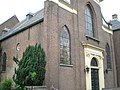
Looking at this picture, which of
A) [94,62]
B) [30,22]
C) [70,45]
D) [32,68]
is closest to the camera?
[32,68]

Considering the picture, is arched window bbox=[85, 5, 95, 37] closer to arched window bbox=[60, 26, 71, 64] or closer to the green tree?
arched window bbox=[60, 26, 71, 64]

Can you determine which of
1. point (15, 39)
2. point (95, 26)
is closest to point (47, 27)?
point (15, 39)

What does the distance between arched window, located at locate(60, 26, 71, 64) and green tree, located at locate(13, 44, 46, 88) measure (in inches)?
74.2

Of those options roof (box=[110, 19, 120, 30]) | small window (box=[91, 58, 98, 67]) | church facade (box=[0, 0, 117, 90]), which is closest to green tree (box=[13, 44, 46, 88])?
church facade (box=[0, 0, 117, 90])

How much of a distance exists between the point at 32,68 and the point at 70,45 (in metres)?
4.15

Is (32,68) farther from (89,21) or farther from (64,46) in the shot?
(89,21)

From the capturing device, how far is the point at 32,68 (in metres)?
12.6

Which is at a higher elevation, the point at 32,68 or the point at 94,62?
the point at 94,62

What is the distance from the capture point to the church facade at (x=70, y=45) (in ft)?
44.1

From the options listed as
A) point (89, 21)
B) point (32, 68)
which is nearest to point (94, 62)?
point (89, 21)

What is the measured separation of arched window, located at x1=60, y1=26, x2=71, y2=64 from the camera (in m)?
14.4

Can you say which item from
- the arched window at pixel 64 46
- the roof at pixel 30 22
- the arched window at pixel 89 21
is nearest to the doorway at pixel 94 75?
the arched window at pixel 89 21

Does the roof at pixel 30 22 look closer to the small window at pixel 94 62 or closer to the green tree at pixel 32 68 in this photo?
the green tree at pixel 32 68

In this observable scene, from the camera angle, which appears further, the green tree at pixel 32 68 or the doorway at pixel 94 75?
the doorway at pixel 94 75
